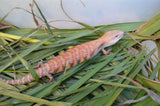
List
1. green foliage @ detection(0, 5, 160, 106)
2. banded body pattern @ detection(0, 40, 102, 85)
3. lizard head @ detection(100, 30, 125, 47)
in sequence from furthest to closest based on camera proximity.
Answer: lizard head @ detection(100, 30, 125, 47) < banded body pattern @ detection(0, 40, 102, 85) < green foliage @ detection(0, 5, 160, 106)

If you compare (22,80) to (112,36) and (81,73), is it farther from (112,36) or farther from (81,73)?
(112,36)

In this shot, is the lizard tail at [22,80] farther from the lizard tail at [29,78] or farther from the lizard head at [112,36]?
the lizard head at [112,36]

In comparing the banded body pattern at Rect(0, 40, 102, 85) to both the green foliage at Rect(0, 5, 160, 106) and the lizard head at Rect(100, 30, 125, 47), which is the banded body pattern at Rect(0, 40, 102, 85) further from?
the lizard head at Rect(100, 30, 125, 47)

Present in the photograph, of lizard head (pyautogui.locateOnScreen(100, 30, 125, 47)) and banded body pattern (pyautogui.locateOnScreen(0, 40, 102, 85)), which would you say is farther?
lizard head (pyautogui.locateOnScreen(100, 30, 125, 47))

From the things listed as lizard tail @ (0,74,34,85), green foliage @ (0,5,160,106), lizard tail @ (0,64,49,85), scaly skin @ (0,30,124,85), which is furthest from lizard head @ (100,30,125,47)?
lizard tail @ (0,74,34,85)

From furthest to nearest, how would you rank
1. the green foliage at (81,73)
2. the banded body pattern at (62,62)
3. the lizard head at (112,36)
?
the lizard head at (112,36) → the banded body pattern at (62,62) → the green foliage at (81,73)

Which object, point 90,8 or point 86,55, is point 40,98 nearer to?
point 86,55

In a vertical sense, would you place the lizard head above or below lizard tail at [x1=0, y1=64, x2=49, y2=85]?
above

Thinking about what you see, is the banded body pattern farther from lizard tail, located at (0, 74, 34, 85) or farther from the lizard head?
the lizard head

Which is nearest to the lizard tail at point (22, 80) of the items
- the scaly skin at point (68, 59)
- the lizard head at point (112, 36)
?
the scaly skin at point (68, 59)

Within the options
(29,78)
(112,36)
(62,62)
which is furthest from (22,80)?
(112,36)

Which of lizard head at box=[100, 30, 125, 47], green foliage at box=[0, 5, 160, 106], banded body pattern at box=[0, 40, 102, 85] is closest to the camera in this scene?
green foliage at box=[0, 5, 160, 106]
